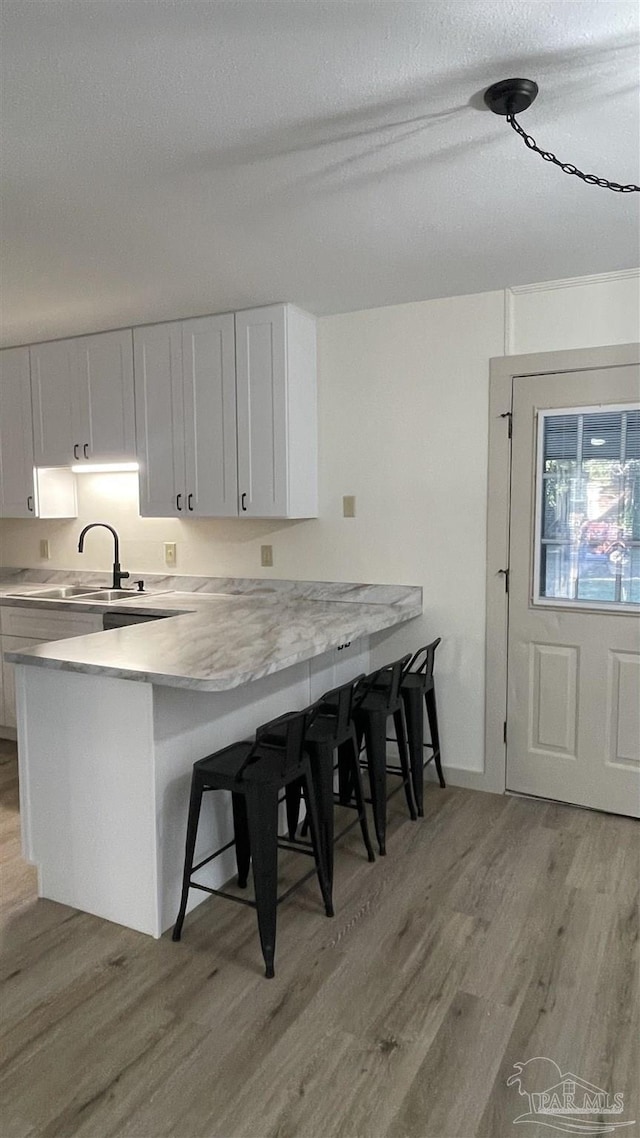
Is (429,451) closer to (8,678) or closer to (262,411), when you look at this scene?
(262,411)

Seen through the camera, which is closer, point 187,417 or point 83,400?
point 187,417

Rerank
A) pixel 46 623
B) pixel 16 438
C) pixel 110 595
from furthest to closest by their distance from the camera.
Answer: pixel 16 438 < pixel 110 595 < pixel 46 623

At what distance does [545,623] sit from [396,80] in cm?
230

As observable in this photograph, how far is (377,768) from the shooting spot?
2.88m

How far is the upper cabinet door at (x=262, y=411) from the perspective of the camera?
3572 mm

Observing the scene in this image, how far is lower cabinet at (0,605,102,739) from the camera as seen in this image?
3867mm

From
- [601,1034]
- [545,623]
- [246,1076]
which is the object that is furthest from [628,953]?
[545,623]

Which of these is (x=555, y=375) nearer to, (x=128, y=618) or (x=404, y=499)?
(x=404, y=499)

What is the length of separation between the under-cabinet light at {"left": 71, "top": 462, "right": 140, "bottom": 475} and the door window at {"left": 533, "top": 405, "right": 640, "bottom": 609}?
2.19 metres

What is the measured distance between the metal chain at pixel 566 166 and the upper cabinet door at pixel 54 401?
2.96 m

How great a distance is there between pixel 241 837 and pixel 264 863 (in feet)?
1.66

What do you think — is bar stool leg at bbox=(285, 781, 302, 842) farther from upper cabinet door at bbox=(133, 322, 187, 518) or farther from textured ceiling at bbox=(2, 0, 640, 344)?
textured ceiling at bbox=(2, 0, 640, 344)

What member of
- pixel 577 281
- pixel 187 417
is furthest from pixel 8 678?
pixel 577 281

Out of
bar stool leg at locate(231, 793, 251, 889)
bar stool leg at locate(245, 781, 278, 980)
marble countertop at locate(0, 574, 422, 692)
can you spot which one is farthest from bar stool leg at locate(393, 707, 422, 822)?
bar stool leg at locate(245, 781, 278, 980)
